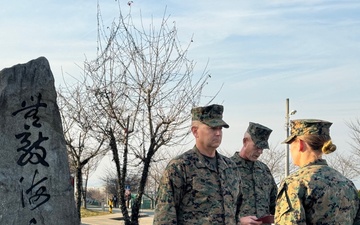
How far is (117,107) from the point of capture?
923 cm

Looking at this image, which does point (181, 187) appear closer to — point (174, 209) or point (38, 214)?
point (174, 209)

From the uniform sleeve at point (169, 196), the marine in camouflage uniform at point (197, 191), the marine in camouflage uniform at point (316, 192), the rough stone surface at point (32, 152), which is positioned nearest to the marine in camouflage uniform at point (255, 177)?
the marine in camouflage uniform at point (197, 191)

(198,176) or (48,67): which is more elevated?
(48,67)

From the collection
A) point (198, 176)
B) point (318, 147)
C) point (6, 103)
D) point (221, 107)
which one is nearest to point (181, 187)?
point (198, 176)

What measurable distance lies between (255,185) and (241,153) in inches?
15.8

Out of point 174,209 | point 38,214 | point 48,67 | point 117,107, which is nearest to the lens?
point 174,209

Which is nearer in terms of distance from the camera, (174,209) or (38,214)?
(174,209)

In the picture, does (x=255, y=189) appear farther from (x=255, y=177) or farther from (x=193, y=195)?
(x=193, y=195)

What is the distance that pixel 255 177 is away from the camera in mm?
5941

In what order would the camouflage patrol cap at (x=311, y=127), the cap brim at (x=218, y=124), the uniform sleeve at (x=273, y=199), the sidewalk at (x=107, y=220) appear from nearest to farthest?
the camouflage patrol cap at (x=311, y=127) → the cap brim at (x=218, y=124) → the uniform sleeve at (x=273, y=199) → the sidewalk at (x=107, y=220)

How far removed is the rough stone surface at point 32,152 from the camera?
5.04 m

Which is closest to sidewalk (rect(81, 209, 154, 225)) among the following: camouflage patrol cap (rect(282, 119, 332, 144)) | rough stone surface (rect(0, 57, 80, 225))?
rough stone surface (rect(0, 57, 80, 225))

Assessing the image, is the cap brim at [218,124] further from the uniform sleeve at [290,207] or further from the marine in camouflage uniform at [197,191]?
the uniform sleeve at [290,207]

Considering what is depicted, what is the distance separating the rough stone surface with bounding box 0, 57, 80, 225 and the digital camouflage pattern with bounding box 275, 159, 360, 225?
260cm
